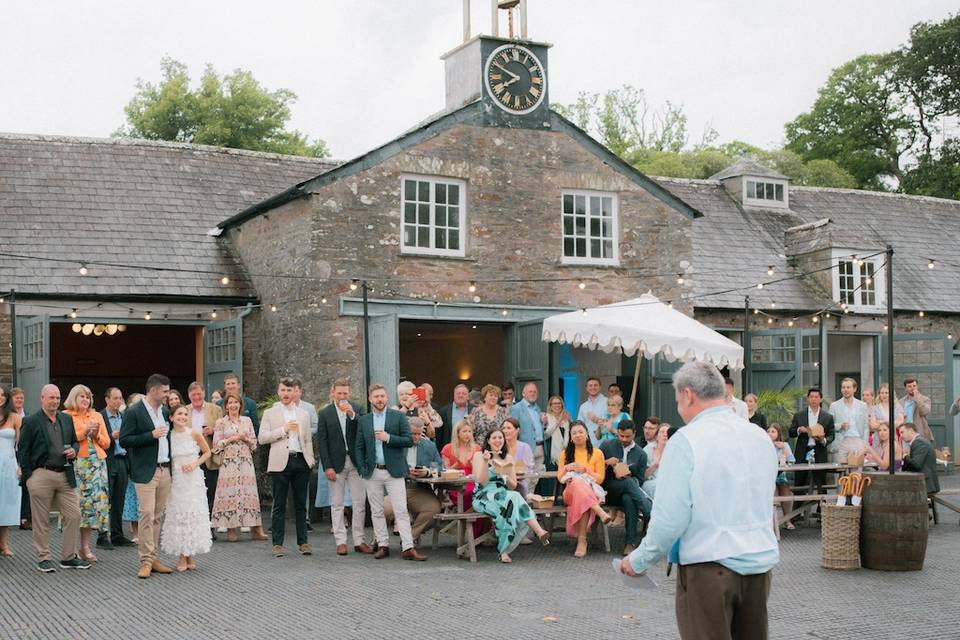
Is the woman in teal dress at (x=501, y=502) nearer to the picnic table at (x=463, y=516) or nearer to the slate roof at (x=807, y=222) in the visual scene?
the picnic table at (x=463, y=516)

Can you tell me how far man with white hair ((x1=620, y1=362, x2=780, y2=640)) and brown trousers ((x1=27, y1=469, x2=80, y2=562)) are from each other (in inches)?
275

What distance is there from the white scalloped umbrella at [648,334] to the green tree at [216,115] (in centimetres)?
2322

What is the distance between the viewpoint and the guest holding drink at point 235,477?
12430mm

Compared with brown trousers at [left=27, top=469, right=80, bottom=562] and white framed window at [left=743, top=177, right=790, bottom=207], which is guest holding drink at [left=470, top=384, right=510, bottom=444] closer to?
brown trousers at [left=27, top=469, right=80, bottom=562]

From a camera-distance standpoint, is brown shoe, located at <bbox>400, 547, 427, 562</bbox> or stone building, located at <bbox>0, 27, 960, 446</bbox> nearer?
brown shoe, located at <bbox>400, 547, 427, 562</bbox>

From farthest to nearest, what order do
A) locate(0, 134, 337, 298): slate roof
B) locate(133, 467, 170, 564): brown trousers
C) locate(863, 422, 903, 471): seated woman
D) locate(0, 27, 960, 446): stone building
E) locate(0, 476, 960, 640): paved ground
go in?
locate(0, 134, 337, 298): slate roof, locate(0, 27, 960, 446): stone building, locate(863, 422, 903, 471): seated woman, locate(133, 467, 170, 564): brown trousers, locate(0, 476, 960, 640): paved ground

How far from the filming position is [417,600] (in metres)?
8.83

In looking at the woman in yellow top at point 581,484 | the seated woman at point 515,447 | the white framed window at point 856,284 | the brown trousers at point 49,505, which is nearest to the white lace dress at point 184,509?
the brown trousers at point 49,505

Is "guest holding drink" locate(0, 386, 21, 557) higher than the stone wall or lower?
lower

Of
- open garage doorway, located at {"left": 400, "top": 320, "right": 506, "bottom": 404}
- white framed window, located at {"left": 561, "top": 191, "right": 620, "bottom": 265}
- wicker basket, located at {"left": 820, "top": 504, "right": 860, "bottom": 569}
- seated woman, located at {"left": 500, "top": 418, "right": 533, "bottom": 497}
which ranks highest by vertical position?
white framed window, located at {"left": 561, "top": 191, "right": 620, "bottom": 265}

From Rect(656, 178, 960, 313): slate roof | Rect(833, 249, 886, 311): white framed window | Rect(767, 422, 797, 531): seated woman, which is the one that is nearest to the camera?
Rect(767, 422, 797, 531): seated woman

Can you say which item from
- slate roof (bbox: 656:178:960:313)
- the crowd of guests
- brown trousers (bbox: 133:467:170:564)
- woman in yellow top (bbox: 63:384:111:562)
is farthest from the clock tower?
brown trousers (bbox: 133:467:170:564)

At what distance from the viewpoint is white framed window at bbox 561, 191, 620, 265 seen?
1850 centimetres

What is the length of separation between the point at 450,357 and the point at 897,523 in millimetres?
15831
